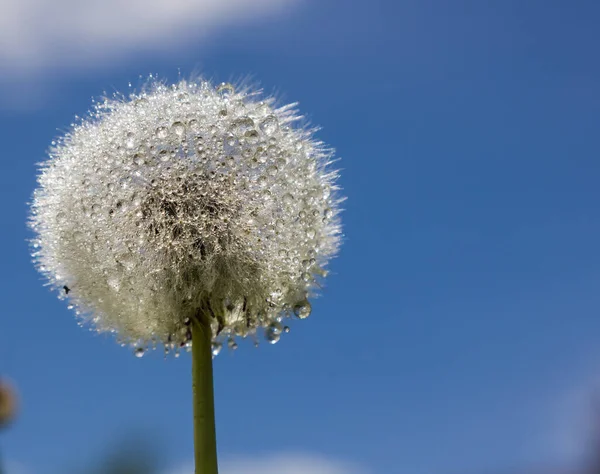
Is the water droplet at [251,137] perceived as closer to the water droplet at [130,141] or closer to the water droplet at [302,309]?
the water droplet at [130,141]

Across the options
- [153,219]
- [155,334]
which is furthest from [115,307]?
[153,219]

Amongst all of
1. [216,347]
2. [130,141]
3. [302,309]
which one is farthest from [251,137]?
[216,347]

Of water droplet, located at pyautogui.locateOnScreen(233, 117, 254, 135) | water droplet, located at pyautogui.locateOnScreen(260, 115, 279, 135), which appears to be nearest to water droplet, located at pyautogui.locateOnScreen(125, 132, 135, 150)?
water droplet, located at pyautogui.locateOnScreen(233, 117, 254, 135)

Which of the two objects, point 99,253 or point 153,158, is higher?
point 153,158

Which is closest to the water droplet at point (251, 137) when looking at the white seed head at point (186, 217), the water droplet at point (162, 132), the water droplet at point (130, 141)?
the white seed head at point (186, 217)

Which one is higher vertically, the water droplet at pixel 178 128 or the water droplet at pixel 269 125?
the water droplet at pixel 269 125

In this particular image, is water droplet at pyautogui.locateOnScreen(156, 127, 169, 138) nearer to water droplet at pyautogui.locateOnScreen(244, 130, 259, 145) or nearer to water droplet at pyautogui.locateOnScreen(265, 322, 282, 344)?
water droplet at pyautogui.locateOnScreen(244, 130, 259, 145)

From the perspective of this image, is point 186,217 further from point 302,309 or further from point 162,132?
point 302,309

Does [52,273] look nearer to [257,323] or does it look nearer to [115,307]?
[115,307]

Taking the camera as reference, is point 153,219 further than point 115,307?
No
